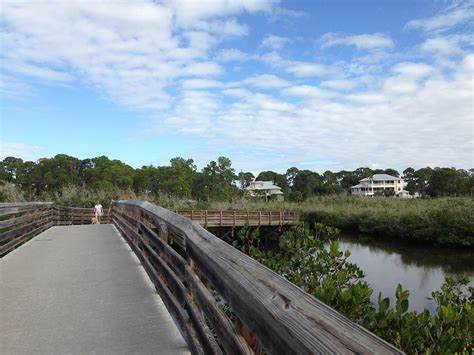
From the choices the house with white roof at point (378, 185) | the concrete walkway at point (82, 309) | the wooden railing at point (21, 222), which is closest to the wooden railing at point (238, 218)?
the wooden railing at point (21, 222)

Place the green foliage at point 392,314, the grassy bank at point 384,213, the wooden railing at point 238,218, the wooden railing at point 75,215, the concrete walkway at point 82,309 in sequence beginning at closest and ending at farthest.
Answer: the green foliage at point 392,314, the concrete walkway at point 82,309, the wooden railing at point 75,215, the grassy bank at point 384,213, the wooden railing at point 238,218

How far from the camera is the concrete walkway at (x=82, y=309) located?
11.1 ft

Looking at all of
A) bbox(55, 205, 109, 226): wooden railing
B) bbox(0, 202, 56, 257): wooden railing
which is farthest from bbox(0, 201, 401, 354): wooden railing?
bbox(55, 205, 109, 226): wooden railing

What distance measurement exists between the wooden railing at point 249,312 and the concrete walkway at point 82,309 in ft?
1.48

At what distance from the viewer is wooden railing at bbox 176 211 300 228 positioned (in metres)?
32.0

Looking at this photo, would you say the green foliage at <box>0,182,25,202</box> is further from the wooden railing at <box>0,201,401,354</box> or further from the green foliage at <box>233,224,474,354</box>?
the wooden railing at <box>0,201,401,354</box>

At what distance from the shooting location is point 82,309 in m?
4.34

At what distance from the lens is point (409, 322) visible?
3111 millimetres

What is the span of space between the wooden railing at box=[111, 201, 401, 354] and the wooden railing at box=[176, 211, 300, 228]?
1034 inches

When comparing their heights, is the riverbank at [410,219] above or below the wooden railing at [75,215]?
below

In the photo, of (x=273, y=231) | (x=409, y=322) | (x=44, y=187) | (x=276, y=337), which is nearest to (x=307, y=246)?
(x=409, y=322)

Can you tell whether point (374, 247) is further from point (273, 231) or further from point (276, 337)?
point (276, 337)

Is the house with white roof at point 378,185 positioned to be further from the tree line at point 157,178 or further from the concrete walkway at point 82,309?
the concrete walkway at point 82,309

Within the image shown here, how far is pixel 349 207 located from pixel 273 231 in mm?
10118
